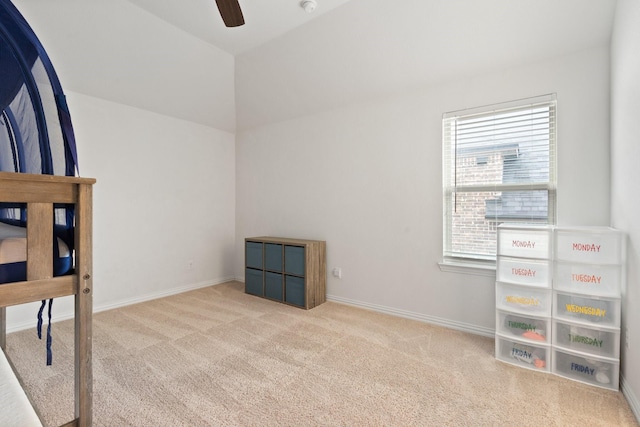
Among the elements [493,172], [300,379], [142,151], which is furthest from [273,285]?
[493,172]

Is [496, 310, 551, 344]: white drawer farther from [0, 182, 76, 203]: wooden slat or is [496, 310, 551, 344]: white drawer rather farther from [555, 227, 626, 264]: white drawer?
[0, 182, 76, 203]: wooden slat

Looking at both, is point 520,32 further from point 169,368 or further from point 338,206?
point 169,368

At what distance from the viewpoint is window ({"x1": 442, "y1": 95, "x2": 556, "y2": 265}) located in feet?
7.92

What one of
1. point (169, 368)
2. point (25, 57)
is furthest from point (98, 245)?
point (25, 57)

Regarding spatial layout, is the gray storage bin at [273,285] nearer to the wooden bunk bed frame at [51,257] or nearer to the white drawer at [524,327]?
the white drawer at [524,327]

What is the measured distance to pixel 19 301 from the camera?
1.13m

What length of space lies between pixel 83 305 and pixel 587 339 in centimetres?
274

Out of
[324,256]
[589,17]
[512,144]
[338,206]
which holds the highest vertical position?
[589,17]

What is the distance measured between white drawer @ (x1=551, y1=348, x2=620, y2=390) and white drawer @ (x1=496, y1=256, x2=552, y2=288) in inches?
17.5

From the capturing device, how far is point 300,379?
6.40 ft

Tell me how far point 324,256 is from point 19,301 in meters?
2.72

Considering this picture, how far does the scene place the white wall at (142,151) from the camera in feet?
8.92

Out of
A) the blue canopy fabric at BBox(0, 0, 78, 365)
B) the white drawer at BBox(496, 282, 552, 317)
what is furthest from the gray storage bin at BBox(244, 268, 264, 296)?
the white drawer at BBox(496, 282, 552, 317)

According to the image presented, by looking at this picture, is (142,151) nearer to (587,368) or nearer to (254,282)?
(254,282)
